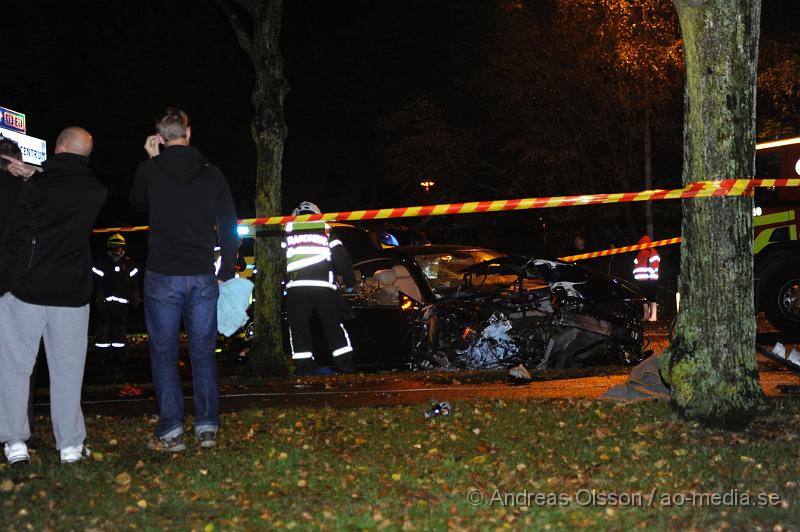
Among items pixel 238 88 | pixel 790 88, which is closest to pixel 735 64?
pixel 790 88

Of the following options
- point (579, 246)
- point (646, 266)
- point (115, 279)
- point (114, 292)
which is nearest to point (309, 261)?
point (114, 292)

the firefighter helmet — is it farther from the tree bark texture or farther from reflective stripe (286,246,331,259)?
reflective stripe (286,246,331,259)

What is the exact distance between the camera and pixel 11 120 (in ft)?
40.5

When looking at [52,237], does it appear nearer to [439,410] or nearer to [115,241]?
[439,410]

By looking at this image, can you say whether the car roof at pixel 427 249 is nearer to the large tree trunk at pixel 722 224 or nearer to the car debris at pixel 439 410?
the car debris at pixel 439 410

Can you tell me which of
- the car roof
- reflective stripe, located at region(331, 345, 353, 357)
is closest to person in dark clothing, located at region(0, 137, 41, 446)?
reflective stripe, located at region(331, 345, 353, 357)

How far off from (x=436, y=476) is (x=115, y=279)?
10266 mm

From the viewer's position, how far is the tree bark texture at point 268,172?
35.0ft

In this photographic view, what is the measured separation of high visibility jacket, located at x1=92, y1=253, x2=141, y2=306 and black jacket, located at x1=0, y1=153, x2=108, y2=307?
880 cm

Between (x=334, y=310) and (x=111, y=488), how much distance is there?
4.94 m

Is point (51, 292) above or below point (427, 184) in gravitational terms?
below

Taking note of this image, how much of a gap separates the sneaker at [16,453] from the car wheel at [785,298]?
977 centimetres

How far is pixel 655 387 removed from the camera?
765 cm

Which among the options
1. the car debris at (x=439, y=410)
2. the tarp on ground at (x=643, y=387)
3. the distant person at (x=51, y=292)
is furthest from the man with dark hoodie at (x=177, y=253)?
the tarp on ground at (x=643, y=387)
